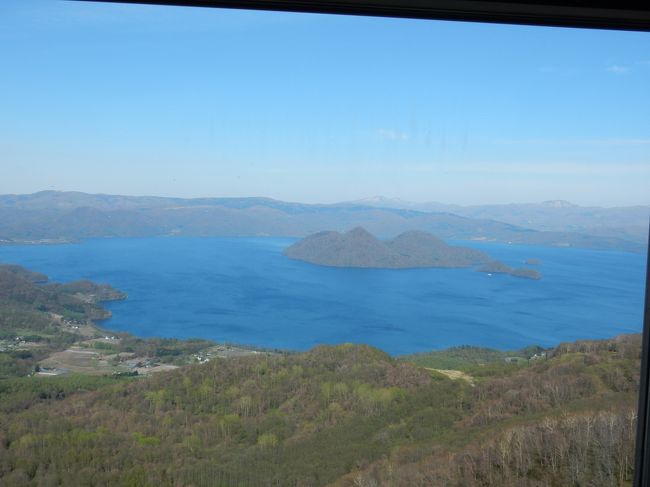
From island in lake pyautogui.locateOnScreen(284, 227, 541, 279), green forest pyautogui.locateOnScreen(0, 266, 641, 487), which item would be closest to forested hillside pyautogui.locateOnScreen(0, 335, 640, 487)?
green forest pyautogui.locateOnScreen(0, 266, 641, 487)

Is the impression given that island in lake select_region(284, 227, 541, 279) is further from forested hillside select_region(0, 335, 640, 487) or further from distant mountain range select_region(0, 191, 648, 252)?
forested hillside select_region(0, 335, 640, 487)

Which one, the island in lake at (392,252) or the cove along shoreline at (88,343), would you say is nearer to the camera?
the cove along shoreline at (88,343)

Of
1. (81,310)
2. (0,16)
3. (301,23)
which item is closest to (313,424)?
(81,310)

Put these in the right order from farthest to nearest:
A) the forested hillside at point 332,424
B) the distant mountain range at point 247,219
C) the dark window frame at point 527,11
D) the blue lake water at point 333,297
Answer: the distant mountain range at point 247,219 < the blue lake water at point 333,297 < the forested hillside at point 332,424 < the dark window frame at point 527,11

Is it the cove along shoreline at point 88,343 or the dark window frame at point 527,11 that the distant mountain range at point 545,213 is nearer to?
the cove along shoreline at point 88,343

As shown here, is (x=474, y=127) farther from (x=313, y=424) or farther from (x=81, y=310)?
(x=81, y=310)

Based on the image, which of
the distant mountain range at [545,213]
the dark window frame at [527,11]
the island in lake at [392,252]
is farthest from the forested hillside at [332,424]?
the distant mountain range at [545,213]
